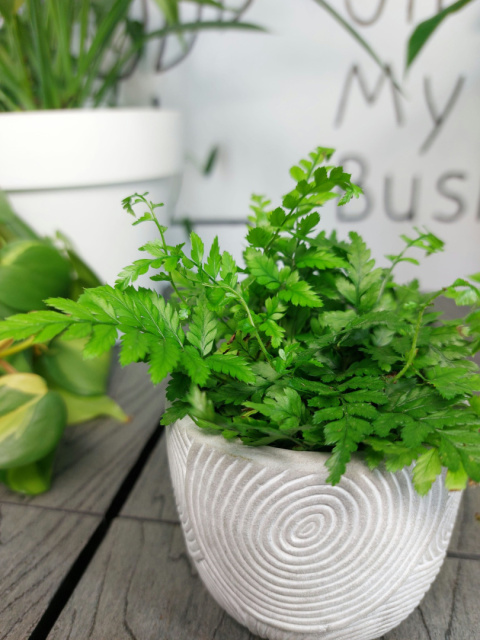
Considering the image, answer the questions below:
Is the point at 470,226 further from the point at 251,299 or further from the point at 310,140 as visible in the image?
the point at 251,299

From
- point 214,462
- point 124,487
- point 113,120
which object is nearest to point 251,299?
point 214,462

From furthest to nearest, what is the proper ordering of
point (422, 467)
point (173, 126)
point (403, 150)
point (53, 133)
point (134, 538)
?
point (403, 150) → point (173, 126) → point (53, 133) → point (134, 538) → point (422, 467)

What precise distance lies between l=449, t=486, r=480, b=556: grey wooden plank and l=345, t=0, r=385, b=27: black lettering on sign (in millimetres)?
→ 631

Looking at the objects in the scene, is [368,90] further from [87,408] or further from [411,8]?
[87,408]

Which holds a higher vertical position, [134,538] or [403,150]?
[403,150]

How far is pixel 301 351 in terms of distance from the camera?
0.86ft

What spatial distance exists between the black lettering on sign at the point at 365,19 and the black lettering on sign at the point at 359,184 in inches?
6.9

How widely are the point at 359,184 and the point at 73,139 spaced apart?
0.44 m

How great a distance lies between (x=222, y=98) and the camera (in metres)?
0.80

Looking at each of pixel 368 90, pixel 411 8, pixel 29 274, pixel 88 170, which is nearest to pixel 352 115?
pixel 368 90

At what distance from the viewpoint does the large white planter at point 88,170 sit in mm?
560

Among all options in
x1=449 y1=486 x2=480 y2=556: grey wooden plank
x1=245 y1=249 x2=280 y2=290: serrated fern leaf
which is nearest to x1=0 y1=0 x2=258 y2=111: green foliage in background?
x1=245 y1=249 x2=280 y2=290: serrated fern leaf

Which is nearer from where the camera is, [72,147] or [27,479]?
[27,479]

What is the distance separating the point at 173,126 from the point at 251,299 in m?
0.44
